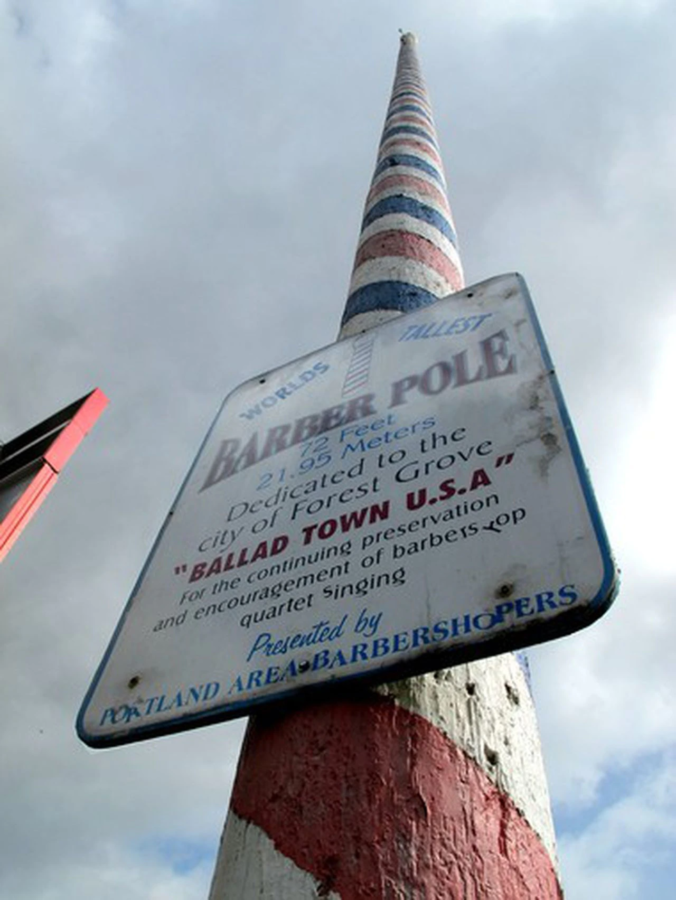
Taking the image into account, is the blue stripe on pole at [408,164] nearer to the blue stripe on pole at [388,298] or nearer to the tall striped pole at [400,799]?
the blue stripe on pole at [388,298]

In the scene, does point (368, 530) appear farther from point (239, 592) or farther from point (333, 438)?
point (333, 438)

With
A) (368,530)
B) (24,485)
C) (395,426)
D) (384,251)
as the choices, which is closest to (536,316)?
(395,426)

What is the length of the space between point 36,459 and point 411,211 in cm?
260

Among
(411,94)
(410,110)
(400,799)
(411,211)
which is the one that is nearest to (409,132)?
(410,110)

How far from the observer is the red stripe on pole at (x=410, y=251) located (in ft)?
8.73

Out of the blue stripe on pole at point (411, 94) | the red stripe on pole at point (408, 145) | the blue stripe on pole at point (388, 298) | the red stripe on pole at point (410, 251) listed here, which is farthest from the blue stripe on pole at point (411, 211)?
the blue stripe on pole at point (411, 94)

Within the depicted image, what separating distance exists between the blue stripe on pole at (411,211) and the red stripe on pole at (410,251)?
209 millimetres

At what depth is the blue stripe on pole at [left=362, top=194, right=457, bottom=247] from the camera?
2.98 m

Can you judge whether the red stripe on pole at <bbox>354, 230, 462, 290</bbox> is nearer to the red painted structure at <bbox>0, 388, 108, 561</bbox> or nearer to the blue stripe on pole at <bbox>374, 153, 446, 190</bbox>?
the blue stripe on pole at <bbox>374, 153, 446, 190</bbox>

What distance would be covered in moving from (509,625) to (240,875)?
55 cm

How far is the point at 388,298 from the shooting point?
242 centimetres

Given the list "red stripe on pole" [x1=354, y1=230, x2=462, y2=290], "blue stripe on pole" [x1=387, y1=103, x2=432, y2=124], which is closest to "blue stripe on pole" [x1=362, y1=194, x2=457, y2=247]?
"red stripe on pole" [x1=354, y1=230, x2=462, y2=290]

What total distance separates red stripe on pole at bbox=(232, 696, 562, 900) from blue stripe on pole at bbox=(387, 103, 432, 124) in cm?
416

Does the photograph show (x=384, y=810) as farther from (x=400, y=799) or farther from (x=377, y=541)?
(x=377, y=541)
